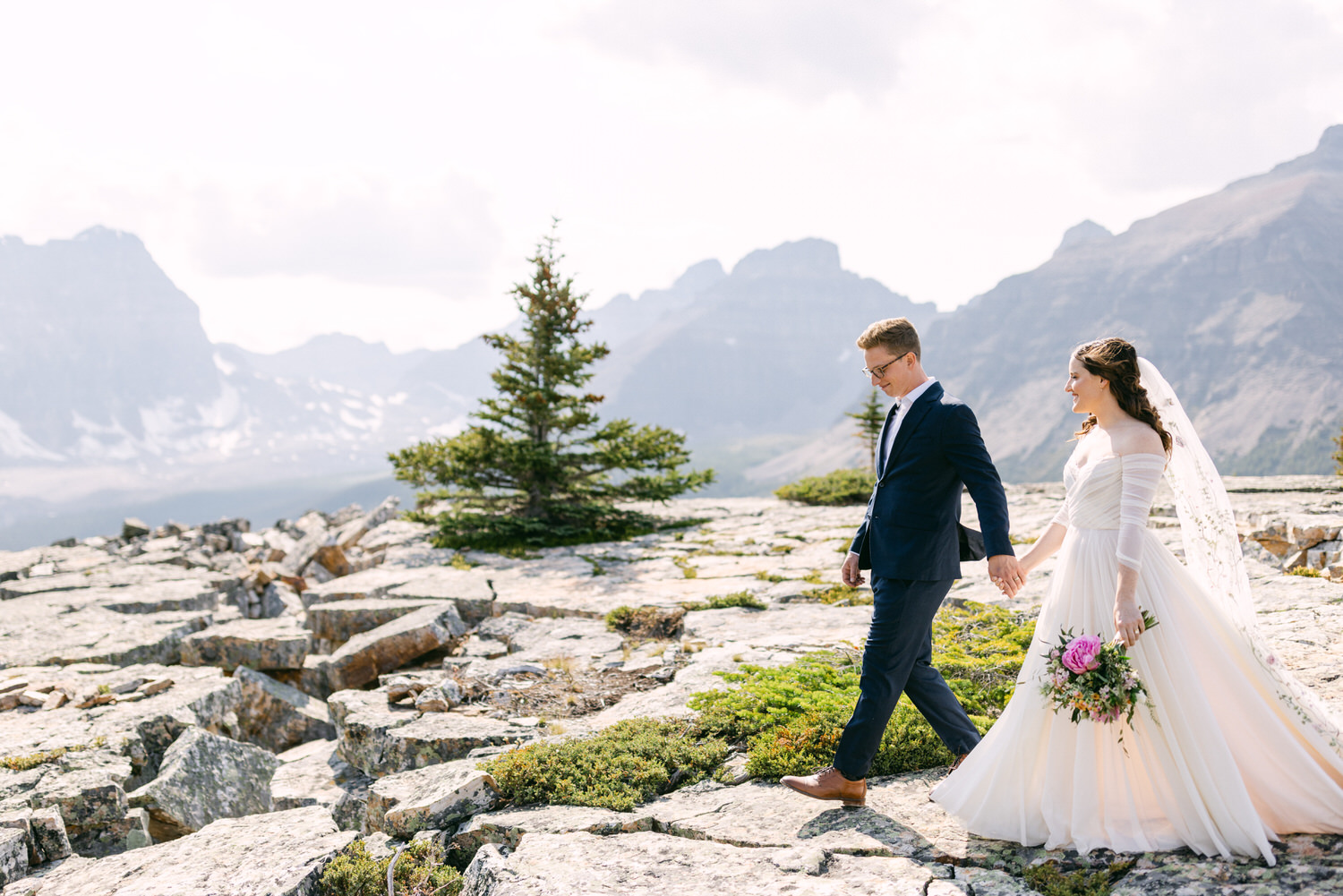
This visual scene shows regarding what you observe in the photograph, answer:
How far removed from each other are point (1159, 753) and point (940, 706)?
124 centimetres

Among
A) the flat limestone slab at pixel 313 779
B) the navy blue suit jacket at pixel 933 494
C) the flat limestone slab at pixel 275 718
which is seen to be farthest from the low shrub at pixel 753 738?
the flat limestone slab at pixel 275 718

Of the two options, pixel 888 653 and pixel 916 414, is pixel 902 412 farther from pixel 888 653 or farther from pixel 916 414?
pixel 888 653

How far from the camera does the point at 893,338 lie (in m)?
4.72

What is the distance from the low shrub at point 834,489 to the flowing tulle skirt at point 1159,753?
15710mm

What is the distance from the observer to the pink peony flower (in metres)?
4.05

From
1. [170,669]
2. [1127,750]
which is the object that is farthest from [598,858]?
[170,669]

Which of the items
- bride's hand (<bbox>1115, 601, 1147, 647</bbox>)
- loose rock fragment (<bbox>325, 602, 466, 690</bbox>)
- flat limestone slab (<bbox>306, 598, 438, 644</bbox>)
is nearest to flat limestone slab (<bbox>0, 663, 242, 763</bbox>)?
loose rock fragment (<bbox>325, 602, 466, 690</bbox>)

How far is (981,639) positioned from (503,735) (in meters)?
4.90

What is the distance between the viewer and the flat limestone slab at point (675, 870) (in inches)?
153

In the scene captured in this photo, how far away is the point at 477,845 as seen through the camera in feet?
16.1

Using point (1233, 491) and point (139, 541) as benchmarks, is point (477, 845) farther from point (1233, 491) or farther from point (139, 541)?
point (139, 541)

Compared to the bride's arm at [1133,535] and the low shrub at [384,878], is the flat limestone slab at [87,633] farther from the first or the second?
the bride's arm at [1133,535]

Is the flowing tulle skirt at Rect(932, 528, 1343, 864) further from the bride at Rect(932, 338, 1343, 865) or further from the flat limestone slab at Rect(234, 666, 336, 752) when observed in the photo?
the flat limestone slab at Rect(234, 666, 336, 752)

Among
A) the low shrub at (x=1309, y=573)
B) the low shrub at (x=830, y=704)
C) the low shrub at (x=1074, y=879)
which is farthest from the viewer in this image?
the low shrub at (x=1309, y=573)
